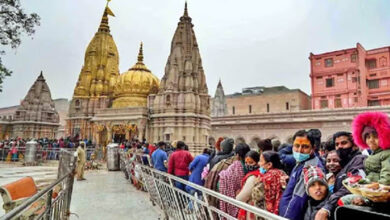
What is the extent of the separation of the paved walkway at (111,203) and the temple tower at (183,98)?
43.3 feet

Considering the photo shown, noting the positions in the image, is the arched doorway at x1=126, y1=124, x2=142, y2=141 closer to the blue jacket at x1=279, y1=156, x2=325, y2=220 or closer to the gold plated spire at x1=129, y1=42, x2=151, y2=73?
the gold plated spire at x1=129, y1=42, x2=151, y2=73

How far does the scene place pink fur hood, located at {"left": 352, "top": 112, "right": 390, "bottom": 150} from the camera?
6.19 ft

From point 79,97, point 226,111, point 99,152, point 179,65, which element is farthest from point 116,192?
point 226,111

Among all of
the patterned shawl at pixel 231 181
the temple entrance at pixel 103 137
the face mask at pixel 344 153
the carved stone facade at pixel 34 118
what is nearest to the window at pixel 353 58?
the temple entrance at pixel 103 137

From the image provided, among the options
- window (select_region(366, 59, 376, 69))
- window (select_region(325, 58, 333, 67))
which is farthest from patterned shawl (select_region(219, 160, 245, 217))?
window (select_region(366, 59, 376, 69))

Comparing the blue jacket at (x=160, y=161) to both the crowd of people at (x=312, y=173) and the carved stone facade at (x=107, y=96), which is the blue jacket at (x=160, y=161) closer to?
the crowd of people at (x=312, y=173)

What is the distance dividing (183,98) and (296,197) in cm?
2037

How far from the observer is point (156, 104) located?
2286 centimetres

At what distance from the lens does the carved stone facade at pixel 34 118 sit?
31.0m

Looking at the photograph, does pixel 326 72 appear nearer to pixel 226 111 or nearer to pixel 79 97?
pixel 226 111

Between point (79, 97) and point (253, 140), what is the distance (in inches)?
787

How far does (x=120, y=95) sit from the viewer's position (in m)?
26.9

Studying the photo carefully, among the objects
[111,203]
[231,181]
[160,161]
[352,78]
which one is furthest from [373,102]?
[231,181]

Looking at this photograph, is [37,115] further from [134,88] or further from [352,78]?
[352,78]
